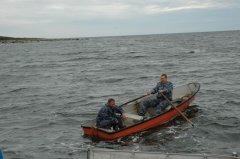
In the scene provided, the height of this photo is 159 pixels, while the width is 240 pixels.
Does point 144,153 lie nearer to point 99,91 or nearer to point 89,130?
point 89,130

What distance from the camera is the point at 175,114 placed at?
17.8 m

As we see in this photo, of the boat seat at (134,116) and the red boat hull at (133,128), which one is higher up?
the boat seat at (134,116)

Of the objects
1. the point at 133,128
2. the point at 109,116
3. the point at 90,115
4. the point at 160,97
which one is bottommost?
the point at 90,115

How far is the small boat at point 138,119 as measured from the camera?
1489 cm

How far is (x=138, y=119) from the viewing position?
1647 cm

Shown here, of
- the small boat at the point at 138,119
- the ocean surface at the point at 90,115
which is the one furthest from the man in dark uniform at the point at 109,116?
the ocean surface at the point at 90,115

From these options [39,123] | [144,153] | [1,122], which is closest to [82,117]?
[39,123]

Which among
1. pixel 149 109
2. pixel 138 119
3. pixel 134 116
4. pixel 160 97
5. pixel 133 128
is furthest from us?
pixel 149 109

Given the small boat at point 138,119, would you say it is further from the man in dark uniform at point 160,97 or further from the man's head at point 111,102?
the man's head at point 111,102

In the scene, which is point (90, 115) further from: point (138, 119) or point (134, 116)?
point (138, 119)

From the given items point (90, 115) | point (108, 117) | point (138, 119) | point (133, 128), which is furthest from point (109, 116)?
point (90, 115)

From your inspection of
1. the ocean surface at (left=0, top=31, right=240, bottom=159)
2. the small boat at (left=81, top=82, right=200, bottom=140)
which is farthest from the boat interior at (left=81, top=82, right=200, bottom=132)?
the ocean surface at (left=0, top=31, right=240, bottom=159)

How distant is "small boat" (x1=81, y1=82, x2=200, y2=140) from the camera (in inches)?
586

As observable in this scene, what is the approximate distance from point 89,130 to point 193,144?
4297mm
